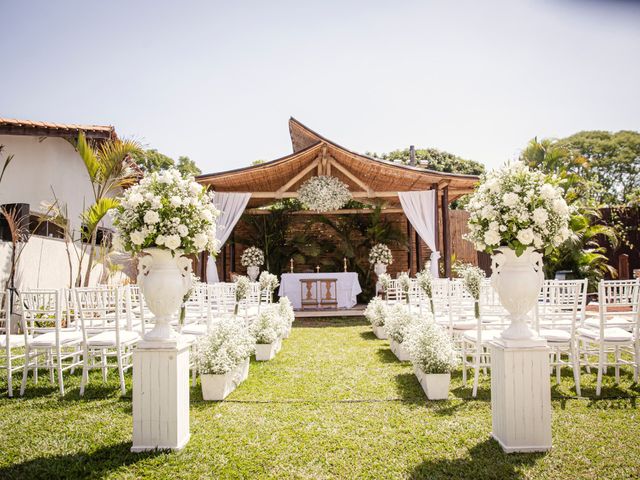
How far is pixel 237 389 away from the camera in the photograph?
4180 mm

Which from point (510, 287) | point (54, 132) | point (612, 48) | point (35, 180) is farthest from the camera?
point (35, 180)

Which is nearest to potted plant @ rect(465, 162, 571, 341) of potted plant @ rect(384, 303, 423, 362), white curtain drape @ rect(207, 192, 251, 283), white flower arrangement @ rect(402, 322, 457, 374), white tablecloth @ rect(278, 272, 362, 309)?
white flower arrangement @ rect(402, 322, 457, 374)

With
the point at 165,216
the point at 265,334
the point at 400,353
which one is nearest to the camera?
the point at 165,216

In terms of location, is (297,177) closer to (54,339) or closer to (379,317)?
(379,317)

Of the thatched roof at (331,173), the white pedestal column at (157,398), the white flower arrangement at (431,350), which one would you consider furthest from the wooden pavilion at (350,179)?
the white pedestal column at (157,398)

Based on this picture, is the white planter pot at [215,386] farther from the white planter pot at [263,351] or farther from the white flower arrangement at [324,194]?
→ the white flower arrangement at [324,194]

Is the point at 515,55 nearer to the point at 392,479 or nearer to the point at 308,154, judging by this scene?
the point at 392,479

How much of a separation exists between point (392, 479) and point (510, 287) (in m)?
1.40

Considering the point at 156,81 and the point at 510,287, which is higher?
the point at 156,81

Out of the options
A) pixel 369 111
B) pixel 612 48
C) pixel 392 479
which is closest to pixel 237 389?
pixel 392 479

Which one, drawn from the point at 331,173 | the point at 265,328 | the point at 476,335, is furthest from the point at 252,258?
the point at 476,335

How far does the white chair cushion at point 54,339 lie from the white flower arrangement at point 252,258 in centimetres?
742

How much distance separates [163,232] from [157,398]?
3.52ft

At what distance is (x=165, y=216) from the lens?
2.92 m
